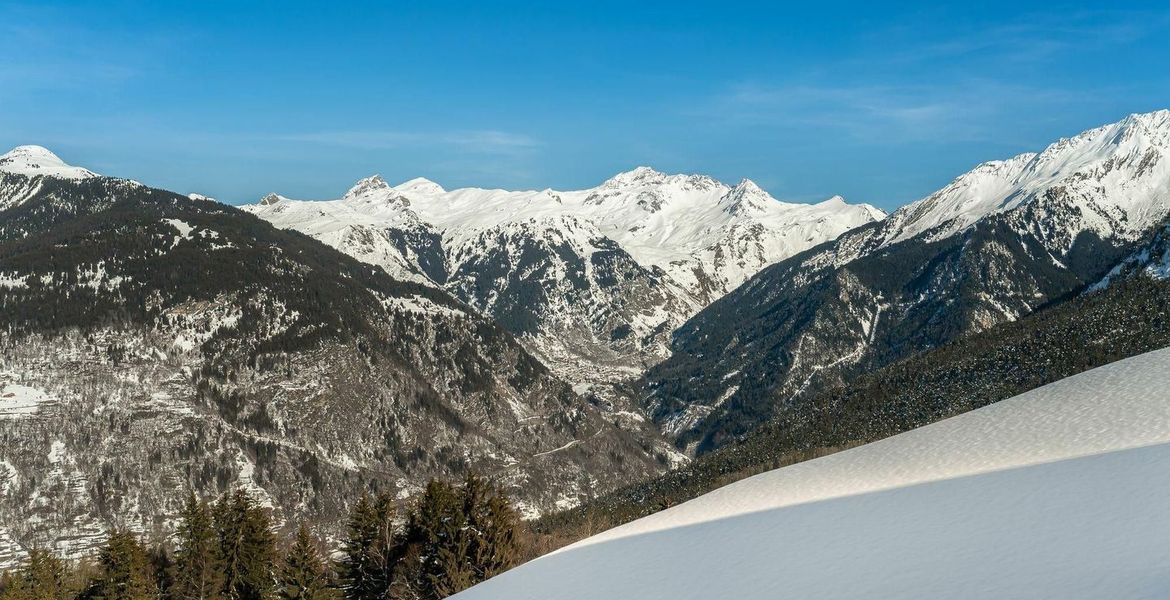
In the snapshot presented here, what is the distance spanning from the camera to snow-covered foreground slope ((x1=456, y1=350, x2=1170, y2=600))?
102 ft

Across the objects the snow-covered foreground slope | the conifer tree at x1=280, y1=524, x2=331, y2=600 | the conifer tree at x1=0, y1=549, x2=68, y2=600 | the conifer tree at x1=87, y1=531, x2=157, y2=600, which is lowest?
the conifer tree at x1=0, y1=549, x2=68, y2=600

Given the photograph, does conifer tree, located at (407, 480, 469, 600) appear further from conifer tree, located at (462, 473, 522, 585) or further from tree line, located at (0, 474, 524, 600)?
conifer tree, located at (462, 473, 522, 585)

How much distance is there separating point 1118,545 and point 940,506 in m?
16.5

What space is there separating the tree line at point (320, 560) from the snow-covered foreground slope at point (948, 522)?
11.1 m

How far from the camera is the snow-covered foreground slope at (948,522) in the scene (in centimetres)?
3119

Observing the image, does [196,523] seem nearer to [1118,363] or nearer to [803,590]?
[803,590]

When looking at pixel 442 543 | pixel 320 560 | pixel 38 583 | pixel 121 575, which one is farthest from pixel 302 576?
pixel 38 583

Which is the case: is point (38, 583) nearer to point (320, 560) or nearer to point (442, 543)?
point (320, 560)

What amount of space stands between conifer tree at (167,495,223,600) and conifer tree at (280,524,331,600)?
1225cm

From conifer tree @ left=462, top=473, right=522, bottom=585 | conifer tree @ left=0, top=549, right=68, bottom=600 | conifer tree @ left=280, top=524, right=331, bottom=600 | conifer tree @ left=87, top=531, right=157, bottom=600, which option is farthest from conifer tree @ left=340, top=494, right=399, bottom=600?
conifer tree @ left=0, top=549, right=68, bottom=600

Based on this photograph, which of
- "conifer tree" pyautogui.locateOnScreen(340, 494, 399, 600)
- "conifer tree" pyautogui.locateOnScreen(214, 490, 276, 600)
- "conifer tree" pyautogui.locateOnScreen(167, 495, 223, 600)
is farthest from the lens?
"conifer tree" pyautogui.locateOnScreen(214, 490, 276, 600)

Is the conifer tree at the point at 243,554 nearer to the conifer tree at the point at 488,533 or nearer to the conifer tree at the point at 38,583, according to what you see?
the conifer tree at the point at 38,583

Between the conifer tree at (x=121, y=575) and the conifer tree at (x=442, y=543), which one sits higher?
the conifer tree at (x=442, y=543)

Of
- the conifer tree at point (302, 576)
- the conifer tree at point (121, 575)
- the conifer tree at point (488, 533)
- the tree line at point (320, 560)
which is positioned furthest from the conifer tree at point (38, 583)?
the conifer tree at point (488, 533)
